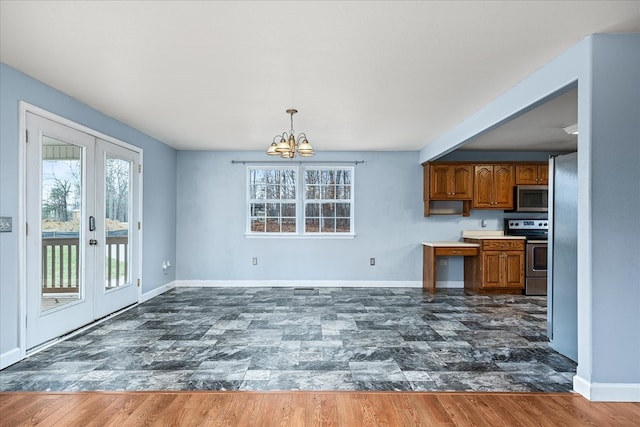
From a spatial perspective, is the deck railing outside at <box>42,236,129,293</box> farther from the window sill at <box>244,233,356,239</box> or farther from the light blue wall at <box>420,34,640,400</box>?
the light blue wall at <box>420,34,640,400</box>

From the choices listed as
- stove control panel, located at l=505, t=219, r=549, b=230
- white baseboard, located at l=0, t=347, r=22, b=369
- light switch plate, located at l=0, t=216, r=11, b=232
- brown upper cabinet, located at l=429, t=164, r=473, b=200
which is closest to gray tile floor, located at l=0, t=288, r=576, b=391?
white baseboard, located at l=0, t=347, r=22, b=369

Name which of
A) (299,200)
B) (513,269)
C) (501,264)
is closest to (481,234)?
(501,264)

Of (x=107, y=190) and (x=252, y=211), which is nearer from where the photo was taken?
(x=107, y=190)

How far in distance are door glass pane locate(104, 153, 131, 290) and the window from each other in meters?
2.19

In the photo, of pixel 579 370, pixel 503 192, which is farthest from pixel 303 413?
pixel 503 192

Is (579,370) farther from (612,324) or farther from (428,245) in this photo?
(428,245)

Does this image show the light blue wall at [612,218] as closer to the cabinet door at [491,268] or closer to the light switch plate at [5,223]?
the cabinet door at [491,268]

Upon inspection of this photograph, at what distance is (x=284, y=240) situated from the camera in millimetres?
6633

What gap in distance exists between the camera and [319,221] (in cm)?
671

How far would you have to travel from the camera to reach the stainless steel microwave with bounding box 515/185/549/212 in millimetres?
6332

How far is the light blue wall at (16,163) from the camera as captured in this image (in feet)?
9.65

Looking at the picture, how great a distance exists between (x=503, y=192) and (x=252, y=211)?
4.44 meters

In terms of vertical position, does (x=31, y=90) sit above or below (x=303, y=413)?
above

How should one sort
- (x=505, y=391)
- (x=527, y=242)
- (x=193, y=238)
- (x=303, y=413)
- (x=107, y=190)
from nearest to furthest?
1. (x=303, y=413)
2. (x=505, y=391)
3. (x=107, y=190)
4. (x=527, y=242)
5. (x=193, y=238)
